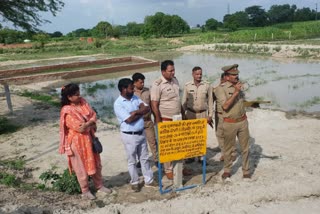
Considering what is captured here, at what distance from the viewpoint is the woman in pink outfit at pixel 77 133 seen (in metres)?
4.70

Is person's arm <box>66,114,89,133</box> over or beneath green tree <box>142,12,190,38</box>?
beneath

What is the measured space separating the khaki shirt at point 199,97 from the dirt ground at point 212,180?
43.5 inches

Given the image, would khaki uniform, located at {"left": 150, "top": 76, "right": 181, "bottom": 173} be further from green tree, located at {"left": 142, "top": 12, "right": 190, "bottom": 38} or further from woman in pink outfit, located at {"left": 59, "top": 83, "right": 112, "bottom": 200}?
green tree, located at {"left": 142, "top": 12, "right": 190, "bottom": 38}

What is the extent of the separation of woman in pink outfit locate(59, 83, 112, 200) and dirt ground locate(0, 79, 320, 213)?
1.48ft

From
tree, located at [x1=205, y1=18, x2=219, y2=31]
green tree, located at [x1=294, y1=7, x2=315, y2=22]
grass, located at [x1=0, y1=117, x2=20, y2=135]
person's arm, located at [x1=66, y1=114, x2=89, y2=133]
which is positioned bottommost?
grass, located at [x1=0, y1=117, x2=20, y2=135]

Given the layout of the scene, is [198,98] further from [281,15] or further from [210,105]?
[281,15]

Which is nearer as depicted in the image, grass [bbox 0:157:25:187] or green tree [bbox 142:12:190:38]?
grass [bbox 0:157:25:187]

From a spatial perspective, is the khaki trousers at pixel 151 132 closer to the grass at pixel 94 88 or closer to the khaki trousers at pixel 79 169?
the khaki trousers at pixel 79 169

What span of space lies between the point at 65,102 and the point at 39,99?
9841 mm

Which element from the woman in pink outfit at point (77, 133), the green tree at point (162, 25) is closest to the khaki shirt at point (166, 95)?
the woman in pink outfit at point (77, 133)

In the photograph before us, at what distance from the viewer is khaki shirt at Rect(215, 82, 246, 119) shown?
5180 mm

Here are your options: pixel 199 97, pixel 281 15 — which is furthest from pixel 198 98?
pixel 281 15

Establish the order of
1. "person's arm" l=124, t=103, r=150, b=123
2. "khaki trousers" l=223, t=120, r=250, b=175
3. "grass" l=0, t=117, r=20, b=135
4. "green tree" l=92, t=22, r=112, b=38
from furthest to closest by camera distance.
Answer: "green tree" l=92, t=22, r=112, b=38 < "grass" l=0, t=117, r=20, b=135 < "khaki trousers" l=223, t=120, r=250, b=175 < "person's arm" l=124, t=103, r=150, b=123

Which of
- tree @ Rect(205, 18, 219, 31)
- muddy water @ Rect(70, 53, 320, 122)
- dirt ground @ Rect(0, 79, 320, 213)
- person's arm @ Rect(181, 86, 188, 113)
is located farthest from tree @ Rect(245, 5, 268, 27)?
person's arm @ Rect(181, 86, 188, 113)
